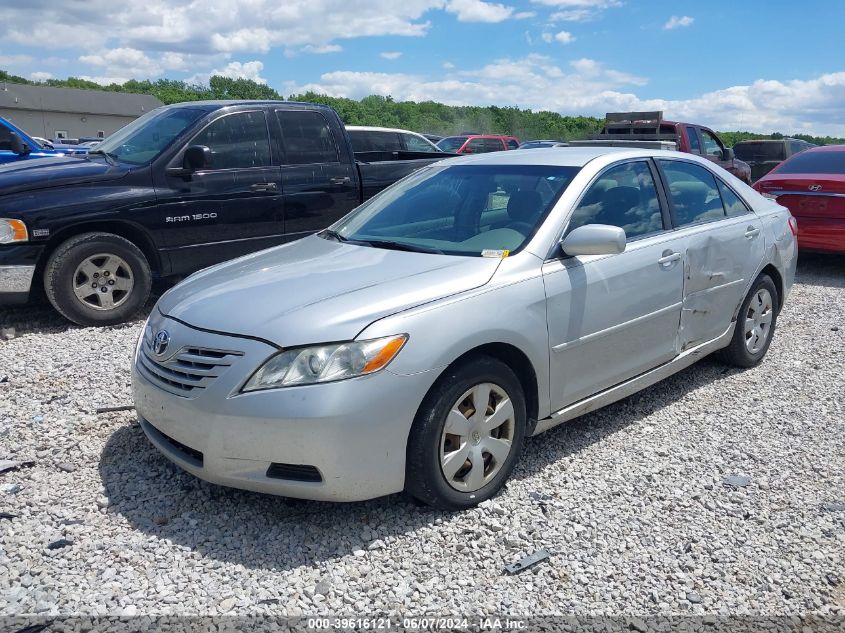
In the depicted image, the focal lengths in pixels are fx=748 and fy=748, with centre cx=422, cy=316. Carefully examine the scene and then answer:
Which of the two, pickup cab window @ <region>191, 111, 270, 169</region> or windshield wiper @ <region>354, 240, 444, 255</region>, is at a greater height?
pickup cab window @ <region>191, 111, 270, 169</region>

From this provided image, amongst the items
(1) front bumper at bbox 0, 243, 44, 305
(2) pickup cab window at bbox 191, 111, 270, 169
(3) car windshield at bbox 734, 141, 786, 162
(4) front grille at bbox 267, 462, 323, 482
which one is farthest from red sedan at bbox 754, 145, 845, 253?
(3) car windshield at bbox 734, 141, 786, 162

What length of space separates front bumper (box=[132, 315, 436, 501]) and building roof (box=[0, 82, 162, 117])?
63260 millimetres

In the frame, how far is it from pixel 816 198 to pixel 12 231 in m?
8.49

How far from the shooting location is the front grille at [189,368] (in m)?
3.15

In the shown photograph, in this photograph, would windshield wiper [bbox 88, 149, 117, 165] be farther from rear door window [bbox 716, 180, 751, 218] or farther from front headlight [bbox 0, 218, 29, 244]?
rear door window [bbox 716, 180, 751, 218]

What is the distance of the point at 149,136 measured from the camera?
700 centimetres

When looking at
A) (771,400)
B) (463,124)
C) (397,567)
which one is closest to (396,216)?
(397,567)

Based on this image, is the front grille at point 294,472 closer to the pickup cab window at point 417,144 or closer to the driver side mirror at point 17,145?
the driver side mirror at point 17,145

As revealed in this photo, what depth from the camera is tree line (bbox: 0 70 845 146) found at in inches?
2208

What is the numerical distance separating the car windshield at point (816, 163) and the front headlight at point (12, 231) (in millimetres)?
8807

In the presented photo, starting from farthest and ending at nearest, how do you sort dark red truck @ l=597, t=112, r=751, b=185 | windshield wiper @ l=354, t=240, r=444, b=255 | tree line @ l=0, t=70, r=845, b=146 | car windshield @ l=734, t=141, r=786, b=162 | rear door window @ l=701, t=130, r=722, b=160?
tree line @ l=0, t=70, r=845, b=146 < car windshield @ l=734, t=141, r=786, b=162 < rear door window @ l=701, t=130, r=722, b=160 < dark red truck @ l=597, t=112, r=751, b=185 < windshield wiper @ l=354, t=240, r=444, b=255

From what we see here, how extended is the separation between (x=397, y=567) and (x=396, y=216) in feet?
7.00

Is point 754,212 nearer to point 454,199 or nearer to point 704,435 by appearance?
point 704,435

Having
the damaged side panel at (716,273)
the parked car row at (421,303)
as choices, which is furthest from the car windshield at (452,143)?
the damaged side panel at (716,273)
